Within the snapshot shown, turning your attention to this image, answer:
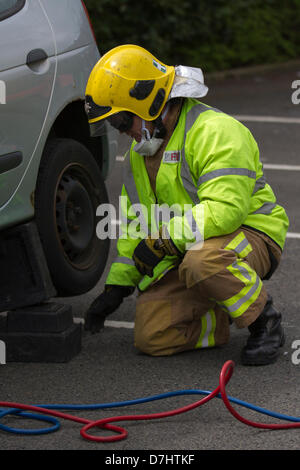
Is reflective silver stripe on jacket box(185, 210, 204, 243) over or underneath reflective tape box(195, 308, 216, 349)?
over

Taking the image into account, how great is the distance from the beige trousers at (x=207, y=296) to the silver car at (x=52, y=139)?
44 cm

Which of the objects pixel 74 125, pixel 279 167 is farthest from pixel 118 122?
pixel 279 167

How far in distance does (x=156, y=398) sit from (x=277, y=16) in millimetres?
11351

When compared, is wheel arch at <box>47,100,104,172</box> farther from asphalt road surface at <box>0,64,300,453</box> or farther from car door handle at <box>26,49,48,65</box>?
asphalt road surface at <box>0,64,300,453</box>

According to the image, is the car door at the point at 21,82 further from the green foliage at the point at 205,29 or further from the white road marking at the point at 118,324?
the green foliage at the point at 205,29

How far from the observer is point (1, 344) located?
4262 millimetres

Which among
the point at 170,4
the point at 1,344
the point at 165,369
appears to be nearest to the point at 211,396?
the point at 165,369

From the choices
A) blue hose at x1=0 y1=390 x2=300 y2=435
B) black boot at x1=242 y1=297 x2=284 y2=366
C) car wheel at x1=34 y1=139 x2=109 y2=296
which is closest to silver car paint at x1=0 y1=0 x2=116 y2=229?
car wheel at x1=34 y1=139 x2=109 y2=296

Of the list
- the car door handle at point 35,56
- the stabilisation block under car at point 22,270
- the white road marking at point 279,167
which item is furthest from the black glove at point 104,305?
the white road marking at point 279,167

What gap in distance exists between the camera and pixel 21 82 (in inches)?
165

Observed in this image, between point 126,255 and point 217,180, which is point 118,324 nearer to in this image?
point 126,255

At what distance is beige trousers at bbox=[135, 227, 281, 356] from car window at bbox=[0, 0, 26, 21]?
127 cm

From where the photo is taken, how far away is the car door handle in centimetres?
425

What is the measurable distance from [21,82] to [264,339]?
4.81ft
